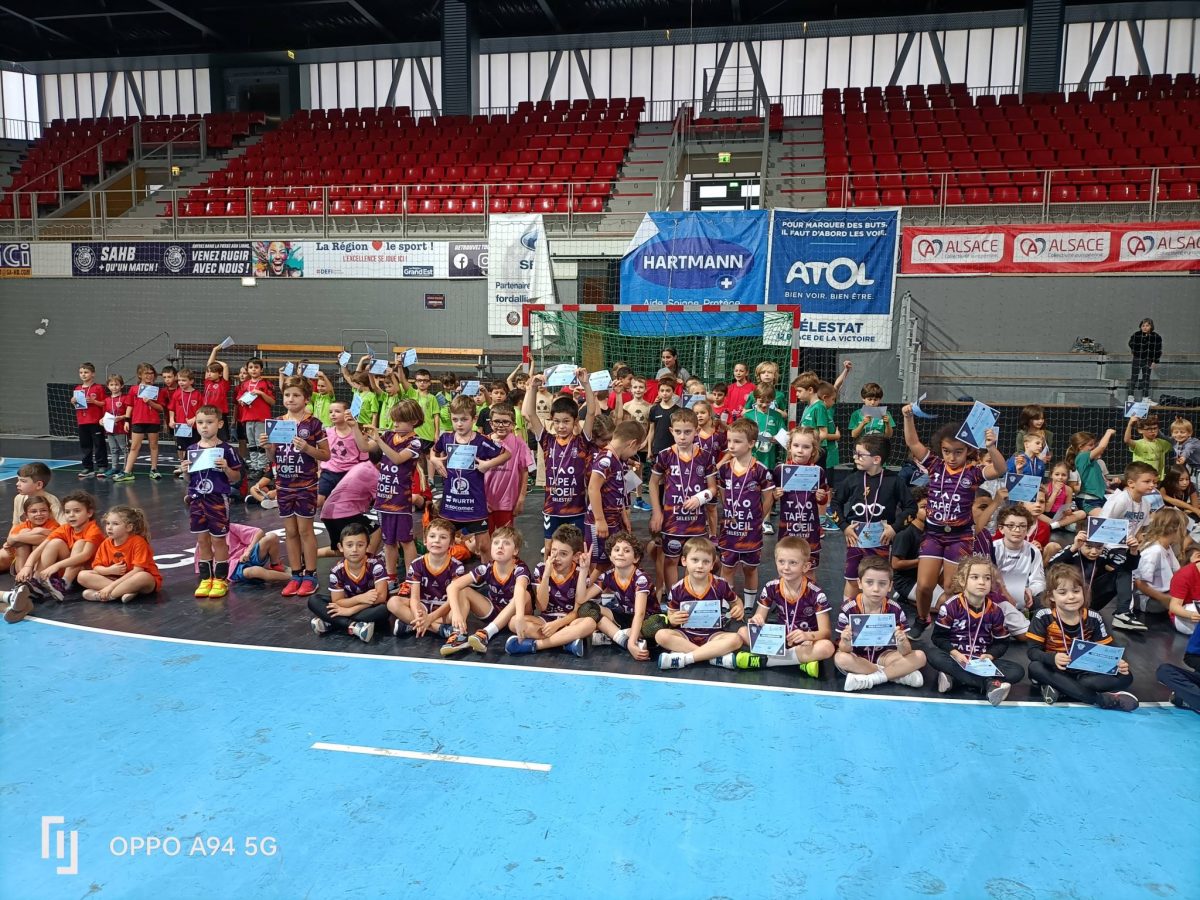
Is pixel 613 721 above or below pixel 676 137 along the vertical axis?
below

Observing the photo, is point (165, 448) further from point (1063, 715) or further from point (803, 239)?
point (1063, 715)

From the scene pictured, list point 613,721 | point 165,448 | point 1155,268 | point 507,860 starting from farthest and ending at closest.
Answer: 1. point 165,448
2. point 1155,268
3. point 613,721
4. point 507,860

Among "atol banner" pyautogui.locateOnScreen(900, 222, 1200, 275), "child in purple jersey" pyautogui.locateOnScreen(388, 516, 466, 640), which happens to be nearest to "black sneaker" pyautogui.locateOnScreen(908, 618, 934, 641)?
"child in purple jersey" pyautogui.locateOnScreen(388, 516, 466, 640)

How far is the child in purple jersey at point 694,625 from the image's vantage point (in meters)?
5.98

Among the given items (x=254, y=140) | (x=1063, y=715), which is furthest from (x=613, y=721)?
(x=254, y=140)

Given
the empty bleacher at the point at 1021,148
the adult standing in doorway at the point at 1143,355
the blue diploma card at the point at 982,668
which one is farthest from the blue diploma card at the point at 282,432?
the adult standing in doorway at the point at 1143,355

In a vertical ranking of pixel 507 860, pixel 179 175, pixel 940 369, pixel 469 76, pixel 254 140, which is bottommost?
pixel 507 860

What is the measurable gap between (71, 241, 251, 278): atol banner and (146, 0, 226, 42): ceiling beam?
9.01 metres

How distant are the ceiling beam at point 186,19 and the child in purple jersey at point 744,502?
24.2 meters

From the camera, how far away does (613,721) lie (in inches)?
202

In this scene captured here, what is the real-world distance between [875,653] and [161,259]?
17.8 m

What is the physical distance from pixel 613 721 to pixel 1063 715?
288 centimetres

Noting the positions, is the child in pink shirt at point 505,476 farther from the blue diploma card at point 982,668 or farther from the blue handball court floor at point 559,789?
the blue diploma card at point 982,668

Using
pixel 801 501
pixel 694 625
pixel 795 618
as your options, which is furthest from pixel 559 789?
pixel 801 501
